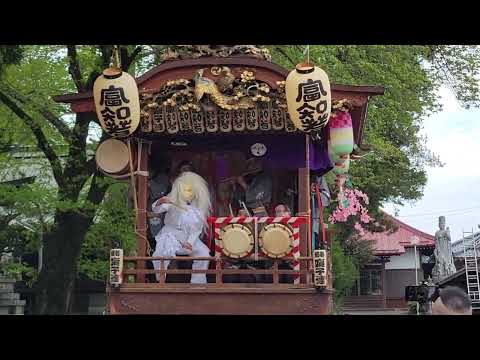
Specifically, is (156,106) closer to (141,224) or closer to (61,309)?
(141,224)

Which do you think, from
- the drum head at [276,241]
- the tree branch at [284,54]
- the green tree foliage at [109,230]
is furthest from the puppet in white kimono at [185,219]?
the tree branch at [284,54]

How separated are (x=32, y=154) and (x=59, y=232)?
6.32ft

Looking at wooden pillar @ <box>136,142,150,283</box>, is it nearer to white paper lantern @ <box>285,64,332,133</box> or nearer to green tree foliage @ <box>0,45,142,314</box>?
white paper lantern @ <box>285,64,332,133</box>

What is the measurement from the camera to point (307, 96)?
8.45m

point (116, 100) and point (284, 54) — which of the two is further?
point (284, 54)

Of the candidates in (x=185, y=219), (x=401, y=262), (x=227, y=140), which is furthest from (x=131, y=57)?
(x=401, y=262)

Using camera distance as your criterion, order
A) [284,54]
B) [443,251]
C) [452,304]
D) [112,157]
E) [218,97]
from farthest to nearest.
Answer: [443,251]
[284,54]
[112,157]
[218,97]
[452,304]

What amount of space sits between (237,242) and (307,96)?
1.93 metres

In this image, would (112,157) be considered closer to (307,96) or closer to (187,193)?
(187,193)

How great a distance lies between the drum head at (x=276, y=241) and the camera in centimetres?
871

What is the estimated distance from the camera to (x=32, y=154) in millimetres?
15164

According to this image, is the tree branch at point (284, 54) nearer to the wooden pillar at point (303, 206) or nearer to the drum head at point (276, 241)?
the wooden pillar at point (303, 206)

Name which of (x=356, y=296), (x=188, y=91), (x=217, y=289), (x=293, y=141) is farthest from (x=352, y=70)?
(x=356, y=296)

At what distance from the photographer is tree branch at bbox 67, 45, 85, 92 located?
569 inches
